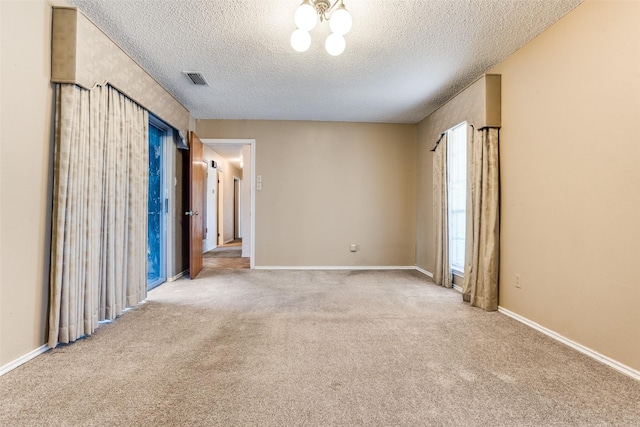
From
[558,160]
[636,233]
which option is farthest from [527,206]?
[636,233]

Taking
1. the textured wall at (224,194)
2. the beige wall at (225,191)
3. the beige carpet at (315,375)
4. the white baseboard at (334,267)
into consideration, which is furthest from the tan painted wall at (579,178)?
the beige wall at (225,191)

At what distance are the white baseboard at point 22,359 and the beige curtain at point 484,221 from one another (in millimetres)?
3534

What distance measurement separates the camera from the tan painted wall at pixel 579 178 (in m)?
1.77

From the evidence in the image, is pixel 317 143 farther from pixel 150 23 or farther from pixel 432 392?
pixel 432 392

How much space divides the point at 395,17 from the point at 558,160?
1642mm

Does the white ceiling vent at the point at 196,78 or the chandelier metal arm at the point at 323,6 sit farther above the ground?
the white ceiling vent at the point at 196,78

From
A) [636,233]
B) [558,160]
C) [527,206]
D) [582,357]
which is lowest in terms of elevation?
[582,357]

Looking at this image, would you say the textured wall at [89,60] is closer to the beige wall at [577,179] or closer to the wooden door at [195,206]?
the wooden door at [195,206]

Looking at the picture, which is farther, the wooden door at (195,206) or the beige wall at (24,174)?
the wooden door at (195,206)

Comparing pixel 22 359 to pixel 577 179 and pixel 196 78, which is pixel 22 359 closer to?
pixel 196 78

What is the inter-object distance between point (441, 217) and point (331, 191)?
177 cm

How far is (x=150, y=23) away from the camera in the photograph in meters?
2.30

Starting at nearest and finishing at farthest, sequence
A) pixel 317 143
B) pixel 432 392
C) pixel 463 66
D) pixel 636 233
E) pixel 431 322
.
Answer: pixel 432 392, pixel 636 233, pixel 431 322, pixel 463 66, pixel 317 143

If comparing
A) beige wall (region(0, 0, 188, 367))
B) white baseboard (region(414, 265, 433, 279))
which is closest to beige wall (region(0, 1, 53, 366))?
beige wall (region(0, 0, 188, 367))
